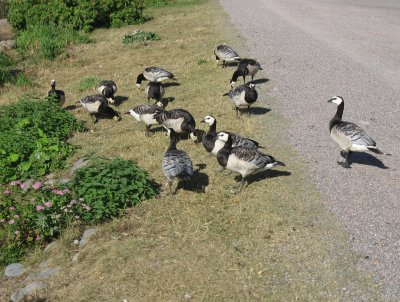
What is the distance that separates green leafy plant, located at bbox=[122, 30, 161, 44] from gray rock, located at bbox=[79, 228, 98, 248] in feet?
55.6

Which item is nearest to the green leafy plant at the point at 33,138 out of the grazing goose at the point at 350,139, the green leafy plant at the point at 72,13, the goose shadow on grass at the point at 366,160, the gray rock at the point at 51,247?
the gray rock at the point at 51,247

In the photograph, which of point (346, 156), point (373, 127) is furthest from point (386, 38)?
point (346, 156)

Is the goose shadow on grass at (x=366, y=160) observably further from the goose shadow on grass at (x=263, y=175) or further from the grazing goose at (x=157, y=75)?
the grazing goose at (x=157, y=75)

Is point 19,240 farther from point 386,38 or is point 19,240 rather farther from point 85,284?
point 386,38

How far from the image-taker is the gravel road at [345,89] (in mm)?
8562

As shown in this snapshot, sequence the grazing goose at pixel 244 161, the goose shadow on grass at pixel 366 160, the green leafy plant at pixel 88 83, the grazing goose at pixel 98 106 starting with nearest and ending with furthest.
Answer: the grazing goose at pixel 244 161, the goose shadow on grass at pixel 366 160, the grazing goose at pixel 98 106, the green leafy plant at pixel 88 83

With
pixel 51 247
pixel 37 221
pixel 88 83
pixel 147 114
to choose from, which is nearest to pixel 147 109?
pixel 147 114

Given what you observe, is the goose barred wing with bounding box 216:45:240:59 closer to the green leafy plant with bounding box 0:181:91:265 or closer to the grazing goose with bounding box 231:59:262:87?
the grazing goose with bounding box 231:59:262:87

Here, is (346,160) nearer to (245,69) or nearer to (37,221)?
(245,69)

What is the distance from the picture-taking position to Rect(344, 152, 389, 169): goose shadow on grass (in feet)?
35.9

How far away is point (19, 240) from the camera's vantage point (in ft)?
29.6

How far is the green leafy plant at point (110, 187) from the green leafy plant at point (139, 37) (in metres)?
15.4

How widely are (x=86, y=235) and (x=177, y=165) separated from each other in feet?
7.42

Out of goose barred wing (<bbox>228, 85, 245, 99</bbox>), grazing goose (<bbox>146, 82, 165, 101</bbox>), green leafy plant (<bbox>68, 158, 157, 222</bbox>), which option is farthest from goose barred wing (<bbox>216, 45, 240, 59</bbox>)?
green leafy plant (<bbox>68, 158, 157, 222</bbox>)
